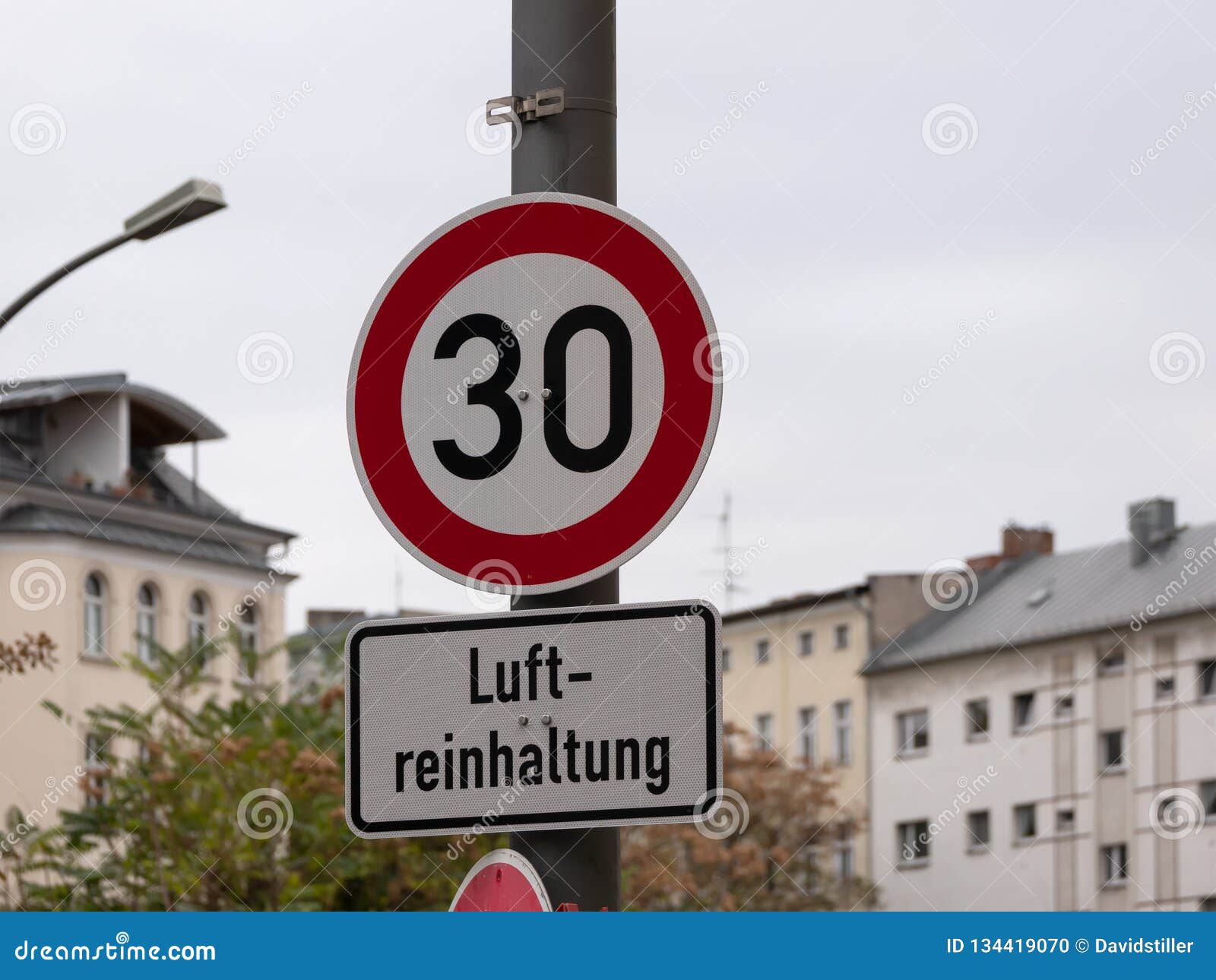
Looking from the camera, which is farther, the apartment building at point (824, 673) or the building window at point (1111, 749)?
the apartment building at point (824, 673)

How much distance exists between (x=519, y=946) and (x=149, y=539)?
57931 millimetres

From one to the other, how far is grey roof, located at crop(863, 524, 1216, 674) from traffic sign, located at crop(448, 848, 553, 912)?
6522 cm

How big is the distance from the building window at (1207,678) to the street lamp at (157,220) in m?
54.9

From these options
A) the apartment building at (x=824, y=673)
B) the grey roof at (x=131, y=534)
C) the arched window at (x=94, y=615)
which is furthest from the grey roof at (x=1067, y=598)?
the arched window at (x=94, y=615)

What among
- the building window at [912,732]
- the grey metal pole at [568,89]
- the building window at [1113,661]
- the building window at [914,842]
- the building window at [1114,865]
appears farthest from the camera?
the building window at [912,732]

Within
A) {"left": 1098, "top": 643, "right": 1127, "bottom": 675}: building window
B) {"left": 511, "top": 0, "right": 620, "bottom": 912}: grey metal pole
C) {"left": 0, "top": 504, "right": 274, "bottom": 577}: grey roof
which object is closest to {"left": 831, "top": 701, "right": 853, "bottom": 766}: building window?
{"left": 1098, "top": 643, "right": 1127, "bottom": 675}: building window

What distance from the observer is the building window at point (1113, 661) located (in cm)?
6944

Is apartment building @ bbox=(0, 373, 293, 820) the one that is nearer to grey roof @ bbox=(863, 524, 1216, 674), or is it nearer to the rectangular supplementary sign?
grey roof @ bbox=(863, 524, 1216, 674)

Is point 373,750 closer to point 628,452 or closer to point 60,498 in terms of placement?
point 628,452

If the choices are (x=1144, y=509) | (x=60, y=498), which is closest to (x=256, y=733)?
(x=60, y=498)

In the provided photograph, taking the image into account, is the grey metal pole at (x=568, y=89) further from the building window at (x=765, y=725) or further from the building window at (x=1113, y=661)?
the building window at (x=765, y=725)

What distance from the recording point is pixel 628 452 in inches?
138

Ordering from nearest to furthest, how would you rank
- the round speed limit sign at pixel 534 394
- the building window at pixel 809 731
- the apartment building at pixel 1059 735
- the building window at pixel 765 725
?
the round speed limit sign at pixel 534 394 → the apartment building at pixel 1059 735 → the building window at pixel 809 731 → the building window at pixel 765 725

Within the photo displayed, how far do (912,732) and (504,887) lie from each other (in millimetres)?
72874
